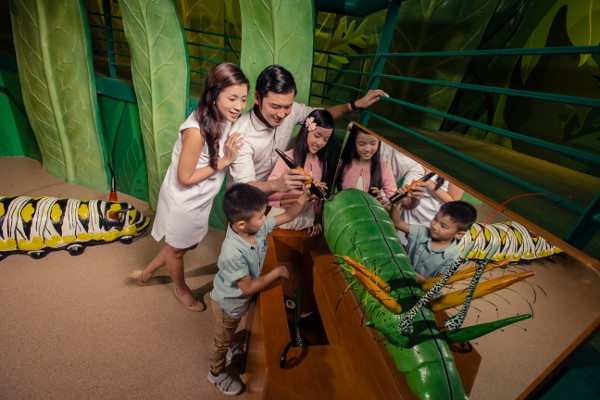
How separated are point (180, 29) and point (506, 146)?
8.19 ft

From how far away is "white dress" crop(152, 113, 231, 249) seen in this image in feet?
4.68

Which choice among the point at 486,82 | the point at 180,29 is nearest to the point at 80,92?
the point at 180,29

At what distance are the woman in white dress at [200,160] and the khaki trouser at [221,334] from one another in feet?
1.71

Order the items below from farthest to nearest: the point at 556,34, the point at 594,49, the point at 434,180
Answer: the point at 556,34 → the point at 434,180 → the point at 594,49

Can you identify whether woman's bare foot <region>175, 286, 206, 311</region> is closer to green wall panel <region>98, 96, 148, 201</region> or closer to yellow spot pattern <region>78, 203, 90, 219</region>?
yellow spot pattern <region>78, 203, 90, 219</region>

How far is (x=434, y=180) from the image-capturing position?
811 mm

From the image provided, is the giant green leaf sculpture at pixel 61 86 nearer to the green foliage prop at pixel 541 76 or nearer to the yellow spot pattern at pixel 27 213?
the yellow spot pattern at pixel 27 213

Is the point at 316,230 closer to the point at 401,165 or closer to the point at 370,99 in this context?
the point at 401,165

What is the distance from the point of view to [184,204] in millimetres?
1457

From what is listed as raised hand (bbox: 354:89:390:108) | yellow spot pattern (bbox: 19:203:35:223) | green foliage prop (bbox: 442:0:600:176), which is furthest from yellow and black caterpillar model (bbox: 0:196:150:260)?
green foliage prop (bbox: 442:0:600:176)

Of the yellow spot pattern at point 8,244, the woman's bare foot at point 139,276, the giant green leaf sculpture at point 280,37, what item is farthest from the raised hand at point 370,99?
the yellow spot pattern at point 8,244

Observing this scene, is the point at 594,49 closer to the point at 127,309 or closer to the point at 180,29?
the point at 180,29

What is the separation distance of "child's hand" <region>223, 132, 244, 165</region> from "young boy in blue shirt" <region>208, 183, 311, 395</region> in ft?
0.94

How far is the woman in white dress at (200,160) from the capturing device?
118 centimetres
